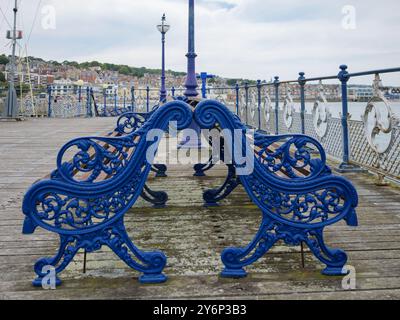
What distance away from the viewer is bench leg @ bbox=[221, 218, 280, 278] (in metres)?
2.70

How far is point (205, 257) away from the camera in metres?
3.07

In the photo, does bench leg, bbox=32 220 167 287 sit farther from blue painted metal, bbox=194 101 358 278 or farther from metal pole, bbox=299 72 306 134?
metal pole, bbox=299 72 306 134

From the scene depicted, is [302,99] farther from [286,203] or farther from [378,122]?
[286,203]

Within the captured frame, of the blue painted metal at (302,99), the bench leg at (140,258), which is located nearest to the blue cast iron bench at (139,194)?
the bench leg at (140,258)

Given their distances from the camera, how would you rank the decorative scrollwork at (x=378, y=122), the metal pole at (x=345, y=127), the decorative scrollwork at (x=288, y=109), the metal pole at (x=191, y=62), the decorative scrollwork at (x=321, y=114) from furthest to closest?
the decorative scrollwork at (x=288, y=109) → the metal pole at (x=191, y=62) → the decorative scrollwork at (x=321, y=114) → the metal pole at (x=345, y=127) → the decorative scrollwork at (x=378, y=122)

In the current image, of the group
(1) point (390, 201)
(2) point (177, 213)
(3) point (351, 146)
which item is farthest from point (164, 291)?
(3) point (351, 146)

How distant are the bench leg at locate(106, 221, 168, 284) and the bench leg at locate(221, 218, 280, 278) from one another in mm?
386

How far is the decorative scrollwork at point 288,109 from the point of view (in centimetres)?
911

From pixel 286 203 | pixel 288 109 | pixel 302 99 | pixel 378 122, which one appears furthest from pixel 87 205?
pixel 288 109

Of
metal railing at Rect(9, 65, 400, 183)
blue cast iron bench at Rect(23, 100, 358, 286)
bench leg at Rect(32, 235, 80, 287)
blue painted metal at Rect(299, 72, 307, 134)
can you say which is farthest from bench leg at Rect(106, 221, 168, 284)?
blue painted metal at Rect(299, 72, 307, 134)

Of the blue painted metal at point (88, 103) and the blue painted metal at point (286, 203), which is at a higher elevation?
the blue painted metal at point (88, 103)

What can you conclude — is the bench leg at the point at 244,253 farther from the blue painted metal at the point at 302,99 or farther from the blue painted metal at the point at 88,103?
the blue painted metal at the point at 88,103

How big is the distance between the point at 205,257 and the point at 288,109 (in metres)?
6.73
